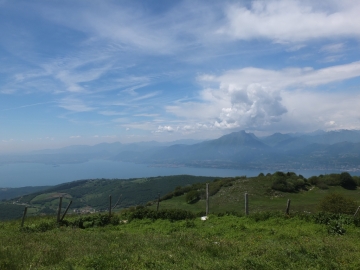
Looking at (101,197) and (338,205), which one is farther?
(101,197)

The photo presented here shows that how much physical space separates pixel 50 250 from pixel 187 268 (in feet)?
15.4

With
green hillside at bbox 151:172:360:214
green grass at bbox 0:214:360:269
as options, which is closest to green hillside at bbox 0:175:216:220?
green hillside at bbox 151:172:360:214

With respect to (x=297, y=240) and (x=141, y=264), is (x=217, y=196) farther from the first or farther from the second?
(x=141, y=264)

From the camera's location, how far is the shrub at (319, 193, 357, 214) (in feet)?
60.5

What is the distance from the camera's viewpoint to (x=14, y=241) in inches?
414

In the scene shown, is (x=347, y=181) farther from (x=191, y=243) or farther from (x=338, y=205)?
(x=191, y=243)

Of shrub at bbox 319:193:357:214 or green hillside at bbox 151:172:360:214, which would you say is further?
green hillside at bbox 151:172:360:214

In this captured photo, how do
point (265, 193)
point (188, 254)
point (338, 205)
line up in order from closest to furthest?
1. point (188, 254)
2. point (338, 205)
3. point (265, 193)

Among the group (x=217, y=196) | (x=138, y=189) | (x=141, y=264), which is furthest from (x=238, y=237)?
(x=138, y=189)

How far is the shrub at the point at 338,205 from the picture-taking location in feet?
60.5

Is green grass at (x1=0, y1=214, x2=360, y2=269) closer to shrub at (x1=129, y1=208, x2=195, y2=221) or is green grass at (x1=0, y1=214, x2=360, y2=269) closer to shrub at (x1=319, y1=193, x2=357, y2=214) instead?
shrub at (x1=129, y1=208, x2=195, y2=221)

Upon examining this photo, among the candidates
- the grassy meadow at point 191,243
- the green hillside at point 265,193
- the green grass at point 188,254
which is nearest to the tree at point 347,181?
the green hillside at point 265,193

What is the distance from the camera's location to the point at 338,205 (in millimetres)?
18516

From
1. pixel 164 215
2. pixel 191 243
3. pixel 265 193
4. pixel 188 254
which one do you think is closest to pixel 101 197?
pixel 265 193
